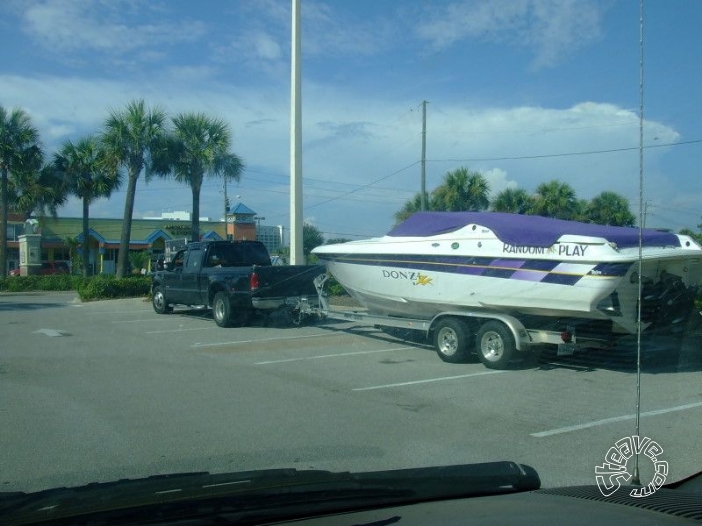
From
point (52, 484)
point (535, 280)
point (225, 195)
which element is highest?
point (225, 195)

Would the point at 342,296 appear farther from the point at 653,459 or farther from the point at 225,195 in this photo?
the point at 225,195

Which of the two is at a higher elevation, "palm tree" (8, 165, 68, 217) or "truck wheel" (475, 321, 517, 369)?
"palm tree" (8, 165, 68, 217)

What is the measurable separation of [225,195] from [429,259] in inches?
1391

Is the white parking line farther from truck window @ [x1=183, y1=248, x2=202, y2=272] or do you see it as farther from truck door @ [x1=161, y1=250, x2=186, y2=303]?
truck door @ [x1=161, y1=250, x2=186, y2=303]

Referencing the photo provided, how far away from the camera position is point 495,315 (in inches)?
458

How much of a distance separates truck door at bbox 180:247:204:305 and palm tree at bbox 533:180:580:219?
38.5ft

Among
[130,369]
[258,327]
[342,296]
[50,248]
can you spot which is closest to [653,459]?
[130,369]

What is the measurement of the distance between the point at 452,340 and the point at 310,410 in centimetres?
423

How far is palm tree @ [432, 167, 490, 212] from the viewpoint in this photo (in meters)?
25.2

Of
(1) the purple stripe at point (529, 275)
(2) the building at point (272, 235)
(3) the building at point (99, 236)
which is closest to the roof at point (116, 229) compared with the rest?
(3) the building at point (99, 236)

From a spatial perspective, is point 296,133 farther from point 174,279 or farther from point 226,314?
Answer: point 226,314

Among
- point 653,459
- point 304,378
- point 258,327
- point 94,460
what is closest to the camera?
point 653,459

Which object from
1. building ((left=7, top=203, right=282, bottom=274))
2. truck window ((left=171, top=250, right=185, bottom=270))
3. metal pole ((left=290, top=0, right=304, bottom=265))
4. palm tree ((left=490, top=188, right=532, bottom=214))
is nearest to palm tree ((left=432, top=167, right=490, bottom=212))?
palm tree ((left=490, top=188, right=532, bottom=214))

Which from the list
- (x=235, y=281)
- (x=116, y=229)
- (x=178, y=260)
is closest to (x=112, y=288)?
(x=178, y=260)
